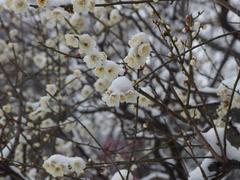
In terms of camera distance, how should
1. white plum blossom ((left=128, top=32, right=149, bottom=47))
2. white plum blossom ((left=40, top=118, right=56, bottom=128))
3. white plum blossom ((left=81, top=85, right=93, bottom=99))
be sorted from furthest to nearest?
white plum blossom ((left=81, top=85, right=93, bottom=99)) → white plum blossom ((left=40, top=118, right=56, bottom=128)) → white plum blossom ((left=128, top=32, right=149, bottom=47))

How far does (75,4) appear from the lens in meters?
2.92

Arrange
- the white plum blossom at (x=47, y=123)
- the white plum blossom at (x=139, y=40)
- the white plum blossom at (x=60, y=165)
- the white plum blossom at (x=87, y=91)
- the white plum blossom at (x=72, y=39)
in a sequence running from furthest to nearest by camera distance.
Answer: the white plum blossom at (x=87, y=91) < the white plum blossom at (x=47, y=123) < the white plum blossom at (x=60, y=165) < the white plum blossom at (x=72, y=39) < the white plum blossom at (x=139, y=40)

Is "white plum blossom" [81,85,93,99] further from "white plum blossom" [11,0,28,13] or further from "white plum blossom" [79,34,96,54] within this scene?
"white plum blossom" [79,34,96,54]

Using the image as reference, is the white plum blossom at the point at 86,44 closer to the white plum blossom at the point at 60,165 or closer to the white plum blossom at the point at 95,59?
the white plum blossom at the point at 95,59

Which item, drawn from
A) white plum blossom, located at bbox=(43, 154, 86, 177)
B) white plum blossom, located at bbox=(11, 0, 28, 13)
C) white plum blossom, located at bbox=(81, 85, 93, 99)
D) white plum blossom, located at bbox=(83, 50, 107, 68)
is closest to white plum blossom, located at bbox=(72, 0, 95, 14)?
white plum blossom, located at bbox=(83, 50, 107, 68)

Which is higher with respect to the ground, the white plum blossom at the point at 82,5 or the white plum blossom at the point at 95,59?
the white plum blossom at the point at 82,5

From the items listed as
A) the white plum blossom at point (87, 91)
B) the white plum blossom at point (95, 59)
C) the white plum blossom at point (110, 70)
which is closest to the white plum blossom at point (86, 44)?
the white plum blossom at point (95, 59)

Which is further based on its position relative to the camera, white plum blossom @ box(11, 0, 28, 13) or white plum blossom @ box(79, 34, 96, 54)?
white plum blossom @ box(11, 0, 28, 13)

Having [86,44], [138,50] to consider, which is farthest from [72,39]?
[138,50]

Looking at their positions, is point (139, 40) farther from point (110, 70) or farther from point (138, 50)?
point (110, 70)

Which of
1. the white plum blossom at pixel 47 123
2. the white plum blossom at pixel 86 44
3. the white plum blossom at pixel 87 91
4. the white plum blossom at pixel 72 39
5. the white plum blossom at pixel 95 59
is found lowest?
the white plum blossom at pixel 95 59

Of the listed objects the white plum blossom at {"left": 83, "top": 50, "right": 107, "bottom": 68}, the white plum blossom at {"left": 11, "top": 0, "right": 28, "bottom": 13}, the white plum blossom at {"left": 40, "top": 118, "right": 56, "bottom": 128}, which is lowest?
the white plum blossom at {"left": 83, "top": 50, "right": 107, "bottom": 68}

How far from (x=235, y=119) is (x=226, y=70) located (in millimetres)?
5677

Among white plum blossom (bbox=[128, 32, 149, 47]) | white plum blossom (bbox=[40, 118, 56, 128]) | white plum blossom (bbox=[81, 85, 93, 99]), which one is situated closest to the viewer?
white plum blossom (bbox=[128, 32, 149, 47])
